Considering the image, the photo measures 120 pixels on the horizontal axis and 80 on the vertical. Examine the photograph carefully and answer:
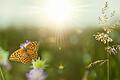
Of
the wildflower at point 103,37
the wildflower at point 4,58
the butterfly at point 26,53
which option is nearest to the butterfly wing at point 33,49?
the butterfly at point 26,53

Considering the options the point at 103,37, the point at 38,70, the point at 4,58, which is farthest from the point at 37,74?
the point at 103,37

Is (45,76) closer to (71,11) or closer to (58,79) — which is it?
(58,79)

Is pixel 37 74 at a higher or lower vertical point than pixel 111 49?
lower

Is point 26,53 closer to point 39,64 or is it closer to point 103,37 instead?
point 39,64

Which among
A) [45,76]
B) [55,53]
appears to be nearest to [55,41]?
[55,53]

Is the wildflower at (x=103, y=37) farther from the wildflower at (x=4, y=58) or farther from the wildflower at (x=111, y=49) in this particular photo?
the wildflower at (x=4, y=58)

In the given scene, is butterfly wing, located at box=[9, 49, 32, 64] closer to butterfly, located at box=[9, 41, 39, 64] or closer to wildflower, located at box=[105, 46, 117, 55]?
butterfly, located at box=[9, 41, 39, 64]
